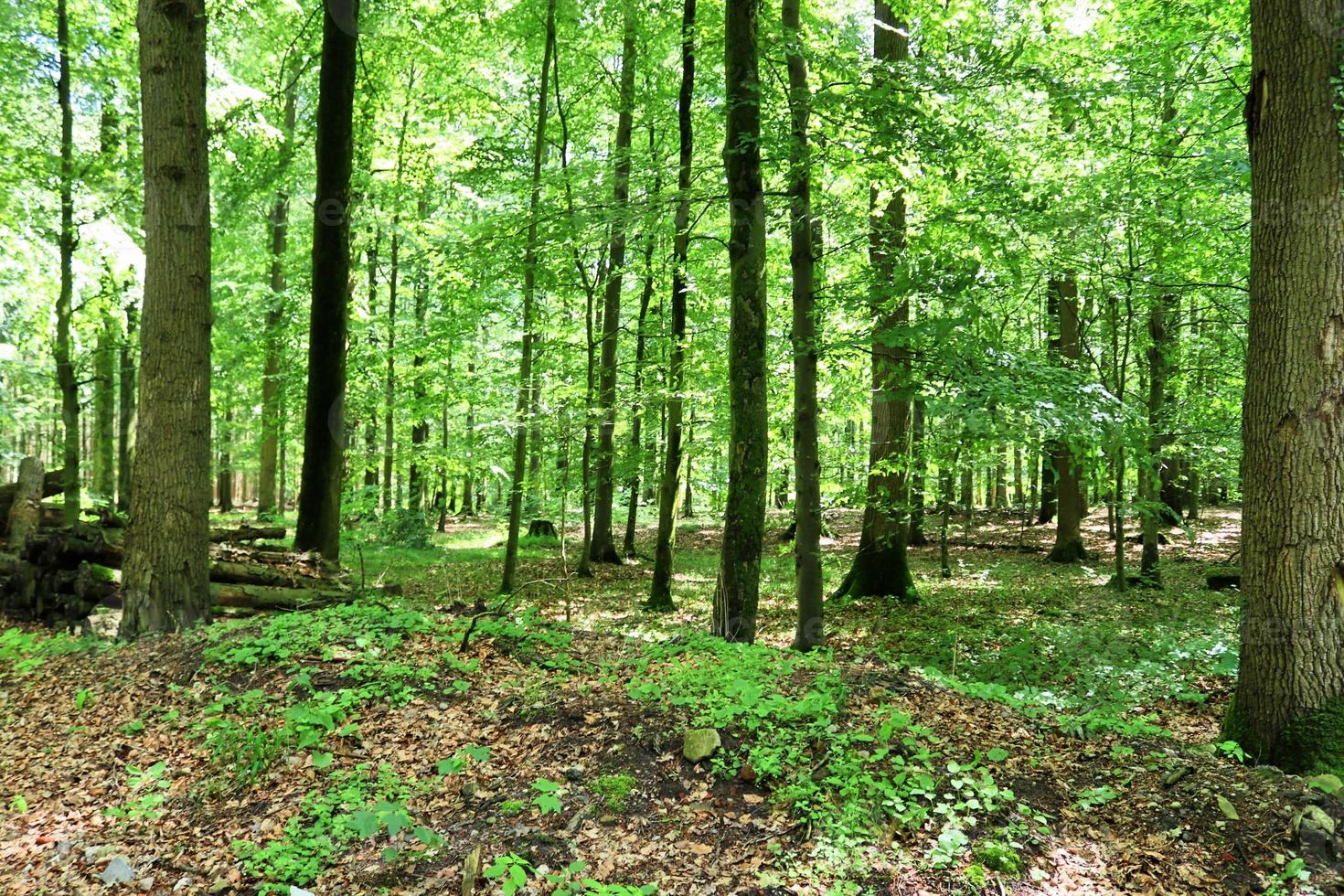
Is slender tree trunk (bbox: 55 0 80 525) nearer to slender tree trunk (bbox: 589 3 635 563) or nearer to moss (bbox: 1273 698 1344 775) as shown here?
slender tree trunk (bbox: 589 3 635 563)

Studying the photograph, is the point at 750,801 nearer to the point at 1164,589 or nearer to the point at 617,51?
the point at 1164,589

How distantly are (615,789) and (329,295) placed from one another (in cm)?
811

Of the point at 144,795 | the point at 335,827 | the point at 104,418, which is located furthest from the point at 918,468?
the point at 104,418

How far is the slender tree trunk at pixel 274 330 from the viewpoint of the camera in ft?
54.5

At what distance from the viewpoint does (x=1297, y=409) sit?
4094 millimetres

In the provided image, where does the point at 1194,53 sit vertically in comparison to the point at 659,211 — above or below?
above

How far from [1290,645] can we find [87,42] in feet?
54.5

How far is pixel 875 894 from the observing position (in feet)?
10.5

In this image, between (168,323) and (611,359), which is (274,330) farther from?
(168,323)

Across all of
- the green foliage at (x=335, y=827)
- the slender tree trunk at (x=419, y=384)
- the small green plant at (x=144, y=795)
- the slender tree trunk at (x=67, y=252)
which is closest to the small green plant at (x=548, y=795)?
the green foliage at (x=335, y=827)

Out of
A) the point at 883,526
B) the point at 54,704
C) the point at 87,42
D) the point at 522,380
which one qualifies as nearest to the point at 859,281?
the point at 883,526

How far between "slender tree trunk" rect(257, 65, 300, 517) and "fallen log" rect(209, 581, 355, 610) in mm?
9496

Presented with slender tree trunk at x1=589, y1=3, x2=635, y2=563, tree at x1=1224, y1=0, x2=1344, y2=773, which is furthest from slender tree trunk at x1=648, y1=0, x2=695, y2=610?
tree at x1=1224, y1=0, x2=1344, y2=773

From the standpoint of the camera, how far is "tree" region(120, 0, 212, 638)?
642 cm
